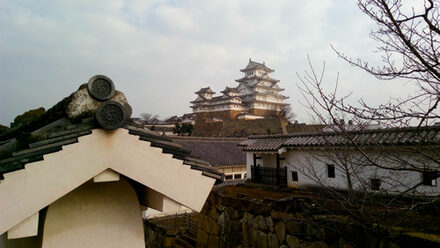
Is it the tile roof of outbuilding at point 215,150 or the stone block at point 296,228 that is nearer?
A: the stone block at point 296,228

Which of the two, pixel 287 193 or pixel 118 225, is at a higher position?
pixel 118 225

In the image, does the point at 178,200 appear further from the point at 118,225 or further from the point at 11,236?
the point at 11,236

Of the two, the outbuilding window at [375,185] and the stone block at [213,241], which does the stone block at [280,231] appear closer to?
the outbuilding window at [375,185]

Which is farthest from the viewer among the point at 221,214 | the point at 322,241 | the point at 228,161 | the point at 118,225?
the point at 228,161

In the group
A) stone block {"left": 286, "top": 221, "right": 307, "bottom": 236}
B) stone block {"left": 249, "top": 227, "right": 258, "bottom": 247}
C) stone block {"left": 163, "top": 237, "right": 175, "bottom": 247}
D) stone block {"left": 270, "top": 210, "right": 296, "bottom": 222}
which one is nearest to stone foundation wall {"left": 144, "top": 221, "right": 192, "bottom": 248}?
stone block {"left": 163, "top": 237, "right": 175, "bottom": 247}

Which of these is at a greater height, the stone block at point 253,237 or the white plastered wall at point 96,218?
the white plastered wall at point 96,218

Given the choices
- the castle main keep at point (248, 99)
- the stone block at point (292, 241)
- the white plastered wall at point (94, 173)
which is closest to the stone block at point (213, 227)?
the stone block at point (292, 241)

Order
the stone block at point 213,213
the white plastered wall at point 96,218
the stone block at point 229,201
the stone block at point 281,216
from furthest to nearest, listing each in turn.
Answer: the stone block at point 213,213 → the stone block at point 229,201 → the stone block at point 281,216 → the white plastered wall at point 96,218

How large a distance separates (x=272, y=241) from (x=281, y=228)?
54 centimetres

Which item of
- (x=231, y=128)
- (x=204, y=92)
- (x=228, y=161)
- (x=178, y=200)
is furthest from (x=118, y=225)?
(x=204, y=92)

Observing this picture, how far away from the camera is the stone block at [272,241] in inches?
265

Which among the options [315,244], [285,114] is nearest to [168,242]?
[315,244]

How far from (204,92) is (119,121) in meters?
57.8

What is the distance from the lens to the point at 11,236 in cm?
201
